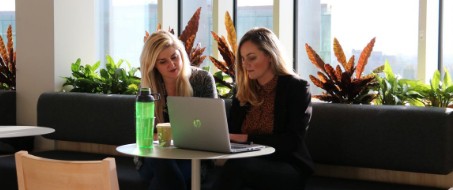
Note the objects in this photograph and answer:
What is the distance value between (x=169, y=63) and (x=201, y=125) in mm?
787

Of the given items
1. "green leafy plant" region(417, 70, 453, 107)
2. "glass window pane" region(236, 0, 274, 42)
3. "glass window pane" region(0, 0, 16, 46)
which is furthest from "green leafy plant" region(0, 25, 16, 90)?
"green leafy plant" region(417, 70, 453, 107)

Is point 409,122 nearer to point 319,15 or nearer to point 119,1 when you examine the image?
point 319,15

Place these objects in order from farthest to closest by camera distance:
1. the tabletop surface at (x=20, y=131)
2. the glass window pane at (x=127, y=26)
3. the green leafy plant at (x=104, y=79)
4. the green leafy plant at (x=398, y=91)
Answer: the glass window pane at (x=127, y=26)
the green leafy plant at (x=104, y=79)
the green leafy plant at (x=398, y=91)
the tabletop surface at (x=20, y=131)

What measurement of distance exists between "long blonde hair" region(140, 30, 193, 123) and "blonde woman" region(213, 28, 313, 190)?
0.29 metres

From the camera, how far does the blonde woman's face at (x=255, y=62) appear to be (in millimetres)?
3461

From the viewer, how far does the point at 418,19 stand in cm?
450

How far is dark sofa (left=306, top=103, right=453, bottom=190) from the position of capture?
364 cm

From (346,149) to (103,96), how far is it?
Result: 198 cm

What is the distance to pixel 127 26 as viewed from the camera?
21.4 ft

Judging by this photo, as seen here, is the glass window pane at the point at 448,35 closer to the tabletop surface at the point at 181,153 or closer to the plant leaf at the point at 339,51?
the plant leaf at the point at 339,51

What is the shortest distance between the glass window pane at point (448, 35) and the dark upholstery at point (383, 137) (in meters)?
1.04

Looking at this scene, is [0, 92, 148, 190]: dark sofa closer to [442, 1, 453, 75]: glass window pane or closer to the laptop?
the laptop

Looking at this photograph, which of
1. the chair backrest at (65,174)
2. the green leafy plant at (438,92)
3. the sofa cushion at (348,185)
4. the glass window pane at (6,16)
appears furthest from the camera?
the glass window pane at (6,16)

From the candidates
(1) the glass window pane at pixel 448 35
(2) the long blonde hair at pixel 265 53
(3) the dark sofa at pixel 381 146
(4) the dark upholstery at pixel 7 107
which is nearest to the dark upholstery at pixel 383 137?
(3) the dark sofa at pixel 381 146
